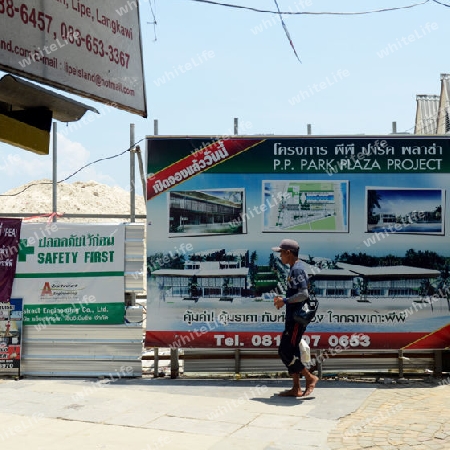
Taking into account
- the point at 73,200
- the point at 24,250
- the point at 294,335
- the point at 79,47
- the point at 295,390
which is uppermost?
the point at 73,200

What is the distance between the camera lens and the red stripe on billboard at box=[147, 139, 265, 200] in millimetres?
10086

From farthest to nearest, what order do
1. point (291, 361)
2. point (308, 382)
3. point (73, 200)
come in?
1. point (73, 200)
2. point (308, 382)
3. point (291, 361)

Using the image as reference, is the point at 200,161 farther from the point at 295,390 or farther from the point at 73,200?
the point at 73,200

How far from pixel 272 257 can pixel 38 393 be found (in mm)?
3411

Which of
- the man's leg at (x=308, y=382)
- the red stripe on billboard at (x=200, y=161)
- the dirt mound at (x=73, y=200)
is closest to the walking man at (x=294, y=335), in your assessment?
the man's leg at (x=308, y=382)

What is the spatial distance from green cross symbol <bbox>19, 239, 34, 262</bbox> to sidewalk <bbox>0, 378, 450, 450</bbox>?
1653mm

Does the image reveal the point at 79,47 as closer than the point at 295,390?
Yes

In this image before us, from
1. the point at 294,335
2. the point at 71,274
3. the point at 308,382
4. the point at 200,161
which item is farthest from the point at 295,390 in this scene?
the point at 71,274

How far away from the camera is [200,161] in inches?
397

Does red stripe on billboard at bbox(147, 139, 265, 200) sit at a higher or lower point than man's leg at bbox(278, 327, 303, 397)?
higher

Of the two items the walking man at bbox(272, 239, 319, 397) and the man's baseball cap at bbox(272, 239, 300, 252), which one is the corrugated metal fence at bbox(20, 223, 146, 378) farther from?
the walking man at bbox(272, 239, 319, 397)

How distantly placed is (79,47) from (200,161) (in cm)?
415

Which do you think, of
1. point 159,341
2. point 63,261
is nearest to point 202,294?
point 159,341

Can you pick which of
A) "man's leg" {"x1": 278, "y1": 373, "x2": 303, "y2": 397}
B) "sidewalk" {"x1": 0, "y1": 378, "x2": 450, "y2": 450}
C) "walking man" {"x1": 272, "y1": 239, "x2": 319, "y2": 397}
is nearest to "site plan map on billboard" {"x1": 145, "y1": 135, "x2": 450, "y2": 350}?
"sidewalk" {"x1": 0, "y1": 378, "x2": 450, "y2": 450}
